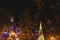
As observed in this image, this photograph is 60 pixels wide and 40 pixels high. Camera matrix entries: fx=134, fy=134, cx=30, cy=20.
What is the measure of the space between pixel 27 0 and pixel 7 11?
364 millimetres

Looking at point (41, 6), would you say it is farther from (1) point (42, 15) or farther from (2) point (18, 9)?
(2) point (18, 9)

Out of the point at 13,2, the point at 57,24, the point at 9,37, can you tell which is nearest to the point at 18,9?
the point at 13,2

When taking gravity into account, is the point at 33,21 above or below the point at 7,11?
below

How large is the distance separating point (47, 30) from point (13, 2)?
692 millimetres

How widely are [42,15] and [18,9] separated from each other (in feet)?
1.29

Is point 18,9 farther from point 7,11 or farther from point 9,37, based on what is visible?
point 9,37

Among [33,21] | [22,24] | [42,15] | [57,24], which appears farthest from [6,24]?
[57,24]

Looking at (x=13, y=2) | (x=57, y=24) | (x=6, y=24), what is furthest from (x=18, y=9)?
(x=57, y=24)

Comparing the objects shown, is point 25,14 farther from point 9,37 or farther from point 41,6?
point 9,37

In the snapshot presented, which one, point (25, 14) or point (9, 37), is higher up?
point (25, 14)

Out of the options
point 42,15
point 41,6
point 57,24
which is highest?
point 41,6

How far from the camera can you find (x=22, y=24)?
2129 millimetres

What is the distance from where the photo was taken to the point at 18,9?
2.13m

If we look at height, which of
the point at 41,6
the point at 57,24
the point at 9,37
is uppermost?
the point at 41,6
